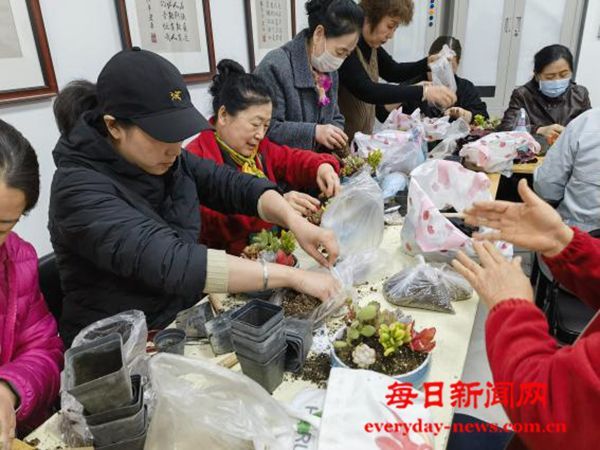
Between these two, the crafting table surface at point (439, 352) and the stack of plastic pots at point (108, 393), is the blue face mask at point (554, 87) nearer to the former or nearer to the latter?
the crafting table surface at point (439, 352)

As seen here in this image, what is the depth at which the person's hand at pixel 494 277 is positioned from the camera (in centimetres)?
87

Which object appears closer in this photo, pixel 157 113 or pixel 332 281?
pixel 157 113

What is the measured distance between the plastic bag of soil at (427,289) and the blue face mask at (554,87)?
2.55 meters

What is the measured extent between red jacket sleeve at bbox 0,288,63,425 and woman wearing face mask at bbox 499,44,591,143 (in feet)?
10.1

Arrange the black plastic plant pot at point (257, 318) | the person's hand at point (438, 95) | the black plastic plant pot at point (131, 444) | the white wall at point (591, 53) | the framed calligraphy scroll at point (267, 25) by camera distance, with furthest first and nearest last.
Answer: the white wall at point (591, 53) < the framed calligraphy scroll at point (267, 25) < the person's hand at point (438, 95) < the black plastic plant pot at point (257, 318) < the black plastic plant pot at point (131, 444)

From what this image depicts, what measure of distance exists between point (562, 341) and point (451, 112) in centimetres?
215

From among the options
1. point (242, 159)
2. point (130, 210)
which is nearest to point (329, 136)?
point (242, 159)

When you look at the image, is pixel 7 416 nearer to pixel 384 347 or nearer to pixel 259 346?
pixel 259 346

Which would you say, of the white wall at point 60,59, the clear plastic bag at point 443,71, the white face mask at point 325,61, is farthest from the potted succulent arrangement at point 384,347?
the clear plastic bag at point 443,71

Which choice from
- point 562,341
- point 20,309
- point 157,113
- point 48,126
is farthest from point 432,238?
point 48,126

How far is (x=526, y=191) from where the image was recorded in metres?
1.09

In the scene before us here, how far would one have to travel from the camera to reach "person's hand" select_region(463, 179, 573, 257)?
3.58 feet

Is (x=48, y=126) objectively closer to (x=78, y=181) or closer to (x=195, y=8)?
(x=78, y=181)

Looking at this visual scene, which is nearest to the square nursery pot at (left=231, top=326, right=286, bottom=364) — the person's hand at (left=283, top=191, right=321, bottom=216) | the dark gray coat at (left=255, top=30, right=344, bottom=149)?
the person's hand at (left=283, top=191, right=321, bottom=216)
